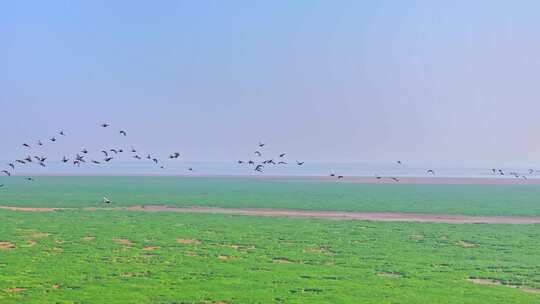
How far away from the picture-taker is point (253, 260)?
3269cm

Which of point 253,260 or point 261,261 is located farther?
point 253,260

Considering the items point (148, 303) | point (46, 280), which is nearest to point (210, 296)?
point (148, 303)

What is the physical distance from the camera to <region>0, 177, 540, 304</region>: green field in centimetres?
2477

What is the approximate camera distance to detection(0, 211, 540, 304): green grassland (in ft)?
81.0

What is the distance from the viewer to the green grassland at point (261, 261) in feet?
81.0

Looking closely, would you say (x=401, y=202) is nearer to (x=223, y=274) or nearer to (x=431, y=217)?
(x=431, y=217)

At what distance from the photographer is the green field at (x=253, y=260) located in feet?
81.3

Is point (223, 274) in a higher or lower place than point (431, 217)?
lower

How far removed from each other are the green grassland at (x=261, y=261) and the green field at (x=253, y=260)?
6 cm

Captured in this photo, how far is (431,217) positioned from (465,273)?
29326mm

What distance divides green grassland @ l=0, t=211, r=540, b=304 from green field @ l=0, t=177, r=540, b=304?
0.06 meters

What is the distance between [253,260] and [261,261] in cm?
41

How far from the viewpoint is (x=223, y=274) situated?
28562 millimetres

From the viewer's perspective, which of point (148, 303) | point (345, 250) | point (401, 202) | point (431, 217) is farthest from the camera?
point (401, 202)
